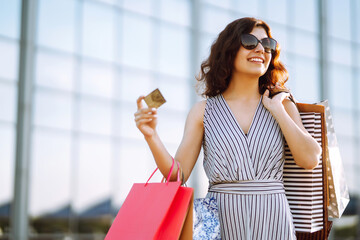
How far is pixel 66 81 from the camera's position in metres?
14.0

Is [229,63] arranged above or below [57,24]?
below

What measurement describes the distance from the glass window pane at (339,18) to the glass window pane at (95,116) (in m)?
9.31

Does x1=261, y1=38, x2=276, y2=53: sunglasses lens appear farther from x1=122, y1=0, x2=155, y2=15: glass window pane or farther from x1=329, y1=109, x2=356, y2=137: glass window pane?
x1=329, y1=109, x2=356, y2=137: glass window pane

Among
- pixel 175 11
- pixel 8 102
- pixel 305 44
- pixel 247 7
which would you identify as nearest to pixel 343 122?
pixel 305 44

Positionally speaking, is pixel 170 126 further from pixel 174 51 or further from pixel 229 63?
pixel 229 63

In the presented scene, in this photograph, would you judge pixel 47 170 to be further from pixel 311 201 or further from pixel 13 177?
pixel 311 201

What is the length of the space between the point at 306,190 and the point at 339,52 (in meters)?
18.7

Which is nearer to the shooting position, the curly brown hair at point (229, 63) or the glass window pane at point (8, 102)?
the curly brown hair at point (229, 63)

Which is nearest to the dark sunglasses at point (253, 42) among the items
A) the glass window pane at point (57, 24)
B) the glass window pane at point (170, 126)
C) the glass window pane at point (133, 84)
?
the glass window pane at point (57, 24)

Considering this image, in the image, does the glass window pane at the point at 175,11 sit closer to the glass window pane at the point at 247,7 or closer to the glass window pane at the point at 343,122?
the glass window pane at the point at 247,7

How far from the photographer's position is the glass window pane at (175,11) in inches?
644

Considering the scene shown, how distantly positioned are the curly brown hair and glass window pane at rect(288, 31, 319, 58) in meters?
17.0

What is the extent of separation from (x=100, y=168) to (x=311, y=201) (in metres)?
12.2

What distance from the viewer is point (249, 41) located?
243 centimetres
